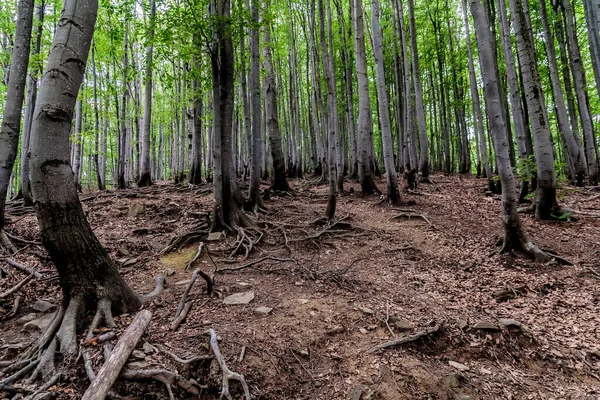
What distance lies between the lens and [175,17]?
19.3 ft

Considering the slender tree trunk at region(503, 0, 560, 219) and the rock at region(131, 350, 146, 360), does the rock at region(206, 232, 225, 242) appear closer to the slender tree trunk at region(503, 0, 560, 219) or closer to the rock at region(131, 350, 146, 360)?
the rock at region(131, 350, 146, 360)

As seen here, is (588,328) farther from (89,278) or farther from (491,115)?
(89,278)

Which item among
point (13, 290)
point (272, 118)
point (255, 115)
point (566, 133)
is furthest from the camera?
point (566, 133)

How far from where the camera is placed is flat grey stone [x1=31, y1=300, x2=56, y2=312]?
375 cm

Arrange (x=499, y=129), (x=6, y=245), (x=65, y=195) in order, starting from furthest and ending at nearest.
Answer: (x=499, y=129)
(x=6, y=245)
(x=65, y=195)

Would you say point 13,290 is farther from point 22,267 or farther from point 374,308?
point 374,308

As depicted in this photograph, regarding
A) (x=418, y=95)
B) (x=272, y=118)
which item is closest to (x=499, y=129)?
(x=272, y=118)

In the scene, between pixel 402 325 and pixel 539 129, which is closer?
pixel 402 325

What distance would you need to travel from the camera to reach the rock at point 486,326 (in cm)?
357

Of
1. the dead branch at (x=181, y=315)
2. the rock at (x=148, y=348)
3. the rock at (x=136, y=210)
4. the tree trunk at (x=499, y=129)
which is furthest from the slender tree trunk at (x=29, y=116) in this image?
the tree trunk at (x=499, y=129)

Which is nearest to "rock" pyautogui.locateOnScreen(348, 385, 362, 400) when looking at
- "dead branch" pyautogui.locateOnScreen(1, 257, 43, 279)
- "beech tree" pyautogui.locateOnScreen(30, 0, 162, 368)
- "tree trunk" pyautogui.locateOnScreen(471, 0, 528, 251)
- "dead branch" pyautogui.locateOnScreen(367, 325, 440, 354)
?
"dead branch" pyautogui.locateOnScreen(367, 325, 440, 354)

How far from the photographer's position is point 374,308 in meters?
4.00

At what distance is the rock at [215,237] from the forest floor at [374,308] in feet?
0.38

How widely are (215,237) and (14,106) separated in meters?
4.11
